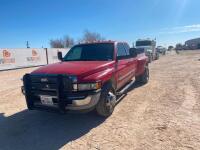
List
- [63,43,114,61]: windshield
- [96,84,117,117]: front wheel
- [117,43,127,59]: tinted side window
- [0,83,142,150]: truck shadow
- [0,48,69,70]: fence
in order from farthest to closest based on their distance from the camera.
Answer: [0,48,69,70]: fence, [117,43,127,59]: tinted side window, [63,43,114,61]: windshield, [96,84,117,117]: front wheel, [0,83,142,150]: truck shadow

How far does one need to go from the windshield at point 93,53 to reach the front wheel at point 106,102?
105 cm

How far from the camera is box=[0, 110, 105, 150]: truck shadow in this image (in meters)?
3.74

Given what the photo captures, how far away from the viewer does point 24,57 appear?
72.0 ft

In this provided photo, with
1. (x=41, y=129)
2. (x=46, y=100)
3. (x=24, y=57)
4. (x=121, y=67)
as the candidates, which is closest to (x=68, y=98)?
(x=46, y=100)

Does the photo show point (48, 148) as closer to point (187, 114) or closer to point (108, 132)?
point (108, 132)

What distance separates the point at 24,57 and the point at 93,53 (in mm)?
18482

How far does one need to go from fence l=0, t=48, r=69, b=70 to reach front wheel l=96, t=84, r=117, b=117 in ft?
58.3

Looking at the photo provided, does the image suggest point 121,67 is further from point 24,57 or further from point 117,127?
point 24,57

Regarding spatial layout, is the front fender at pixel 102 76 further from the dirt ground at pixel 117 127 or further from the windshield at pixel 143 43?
the windshield at pixel 143 43

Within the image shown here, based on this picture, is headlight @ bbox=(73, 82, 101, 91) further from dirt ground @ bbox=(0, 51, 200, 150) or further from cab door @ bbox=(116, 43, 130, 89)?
cab door @ bbox=(116, 43, 130, 89)

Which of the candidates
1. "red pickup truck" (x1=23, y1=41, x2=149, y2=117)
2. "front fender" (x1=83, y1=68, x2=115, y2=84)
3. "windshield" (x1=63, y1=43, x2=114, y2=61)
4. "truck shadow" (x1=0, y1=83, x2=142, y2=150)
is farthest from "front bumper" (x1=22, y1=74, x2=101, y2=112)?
"windshield" (x1=63, y1=43, x2=114, y2=61)

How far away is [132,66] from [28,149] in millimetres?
4716

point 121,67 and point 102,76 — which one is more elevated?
point 121,67

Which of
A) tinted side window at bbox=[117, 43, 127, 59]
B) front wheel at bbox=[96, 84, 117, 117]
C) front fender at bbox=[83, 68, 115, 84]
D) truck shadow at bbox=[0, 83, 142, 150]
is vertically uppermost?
tinted side window at bbox=[117, 43, 127, 59]
